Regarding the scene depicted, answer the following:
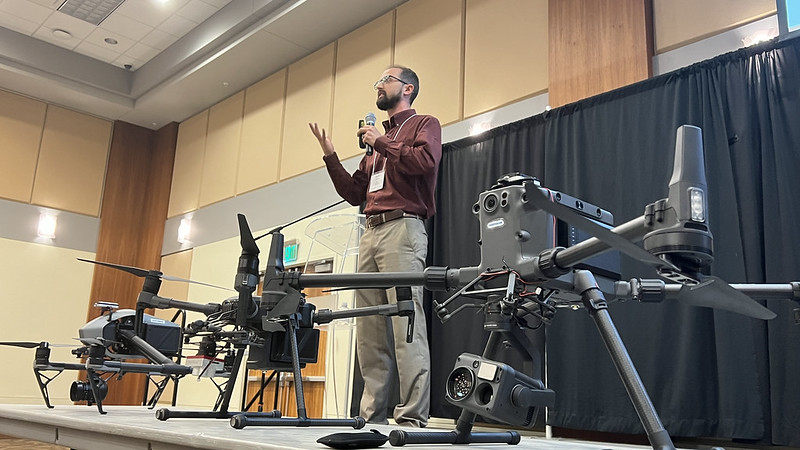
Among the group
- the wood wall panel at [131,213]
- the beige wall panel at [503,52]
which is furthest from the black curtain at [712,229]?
the wood wall panel at [131,213]

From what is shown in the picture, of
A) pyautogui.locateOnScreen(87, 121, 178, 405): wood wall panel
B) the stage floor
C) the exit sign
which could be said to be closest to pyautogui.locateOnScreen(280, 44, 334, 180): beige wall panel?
the exit sign

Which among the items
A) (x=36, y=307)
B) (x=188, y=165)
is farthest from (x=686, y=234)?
(x=36, y=307)

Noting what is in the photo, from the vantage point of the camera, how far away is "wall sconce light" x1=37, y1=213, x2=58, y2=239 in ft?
21.3

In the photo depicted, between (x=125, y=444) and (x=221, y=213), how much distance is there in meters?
4.57

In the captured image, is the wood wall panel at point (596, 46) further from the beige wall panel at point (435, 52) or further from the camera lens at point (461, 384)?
the camera lens at point (461, 384)

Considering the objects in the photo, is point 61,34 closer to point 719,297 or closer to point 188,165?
point 188,165

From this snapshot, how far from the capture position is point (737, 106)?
2.70 metres

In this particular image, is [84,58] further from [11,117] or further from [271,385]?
[271,385]

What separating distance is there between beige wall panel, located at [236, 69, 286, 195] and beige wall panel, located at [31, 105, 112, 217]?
1937 millimetres

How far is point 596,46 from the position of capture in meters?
3.34

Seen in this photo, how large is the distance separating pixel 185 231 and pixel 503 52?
3.91 meters

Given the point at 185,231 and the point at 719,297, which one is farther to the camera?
the point at 185,231

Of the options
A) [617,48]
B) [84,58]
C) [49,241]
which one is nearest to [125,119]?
[84,58]

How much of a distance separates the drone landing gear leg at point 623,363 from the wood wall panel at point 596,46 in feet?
7.70
